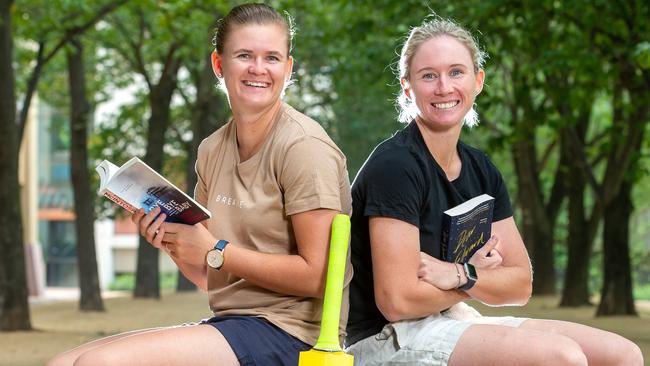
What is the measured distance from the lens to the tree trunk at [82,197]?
21828 mm

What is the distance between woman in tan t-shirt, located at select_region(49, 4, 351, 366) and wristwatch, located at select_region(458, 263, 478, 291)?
0.36 m

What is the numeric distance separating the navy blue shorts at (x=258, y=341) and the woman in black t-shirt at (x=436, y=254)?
0.32 m

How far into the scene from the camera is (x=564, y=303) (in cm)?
2122

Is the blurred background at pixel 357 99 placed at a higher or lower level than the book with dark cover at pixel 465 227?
higher

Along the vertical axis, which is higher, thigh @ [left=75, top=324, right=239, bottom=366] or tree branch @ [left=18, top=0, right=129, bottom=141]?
tree branch @ [left=18, top=0, right=129, bottom=141]

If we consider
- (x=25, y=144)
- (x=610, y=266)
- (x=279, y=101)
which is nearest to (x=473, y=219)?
(x=279, y=101)

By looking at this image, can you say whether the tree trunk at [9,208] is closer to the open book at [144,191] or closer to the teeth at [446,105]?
the teeth at [446,105]

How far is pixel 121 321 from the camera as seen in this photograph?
1894 centimetres

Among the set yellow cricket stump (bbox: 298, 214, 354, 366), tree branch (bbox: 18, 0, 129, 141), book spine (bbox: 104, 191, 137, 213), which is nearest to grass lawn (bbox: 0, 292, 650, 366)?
tree branch (bbox: 18, 0, 129, 141)

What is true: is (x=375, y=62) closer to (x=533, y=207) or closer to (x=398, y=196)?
(x=533, y=207)

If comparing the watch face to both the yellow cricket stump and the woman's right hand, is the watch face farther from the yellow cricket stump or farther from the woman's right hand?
the yellow cricket stump

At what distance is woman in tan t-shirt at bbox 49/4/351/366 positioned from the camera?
10.0 feet

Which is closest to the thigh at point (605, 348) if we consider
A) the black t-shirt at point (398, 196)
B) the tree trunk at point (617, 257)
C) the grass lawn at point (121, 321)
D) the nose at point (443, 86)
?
the black t-shirt at point (398, 196)

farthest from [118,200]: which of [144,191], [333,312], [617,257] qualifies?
[617,257]
